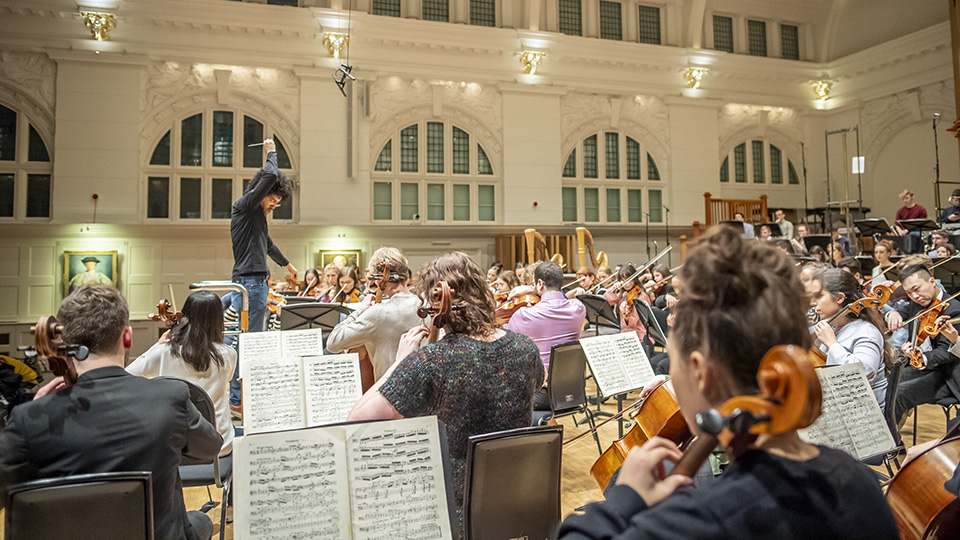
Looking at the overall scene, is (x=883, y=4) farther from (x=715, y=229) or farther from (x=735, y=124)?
(x=715, y=229)

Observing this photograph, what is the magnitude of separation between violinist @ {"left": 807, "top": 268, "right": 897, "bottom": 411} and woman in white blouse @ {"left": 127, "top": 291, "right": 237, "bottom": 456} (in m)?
3.34

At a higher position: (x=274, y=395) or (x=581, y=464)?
(x=274, y=395)

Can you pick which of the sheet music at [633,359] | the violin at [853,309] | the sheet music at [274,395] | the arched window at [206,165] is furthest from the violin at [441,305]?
the arched window at [206,165]

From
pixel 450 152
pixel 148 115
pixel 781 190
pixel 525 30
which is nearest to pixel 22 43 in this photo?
pixel 148 115

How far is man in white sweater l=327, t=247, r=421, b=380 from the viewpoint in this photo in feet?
11.1

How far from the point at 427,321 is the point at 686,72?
13764 mm

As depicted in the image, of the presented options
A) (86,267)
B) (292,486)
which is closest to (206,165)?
(86,267)

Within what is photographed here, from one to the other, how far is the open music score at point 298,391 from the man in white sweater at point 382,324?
0.20 metres

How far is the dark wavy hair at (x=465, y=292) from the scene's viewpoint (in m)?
2.32

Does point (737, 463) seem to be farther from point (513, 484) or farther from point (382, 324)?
point (382, 324)

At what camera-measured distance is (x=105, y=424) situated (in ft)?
6.01

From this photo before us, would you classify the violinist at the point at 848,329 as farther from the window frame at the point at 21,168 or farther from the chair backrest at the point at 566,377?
the window frame at the point at 21,168

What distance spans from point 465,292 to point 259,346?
206 cm

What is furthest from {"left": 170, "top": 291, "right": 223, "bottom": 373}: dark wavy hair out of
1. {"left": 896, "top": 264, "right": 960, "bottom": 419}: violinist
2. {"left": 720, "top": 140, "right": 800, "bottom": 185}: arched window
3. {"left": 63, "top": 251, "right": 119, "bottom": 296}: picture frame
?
{"left": 720, "top": 140, "right": 800, "bottom": 185}: arched window
